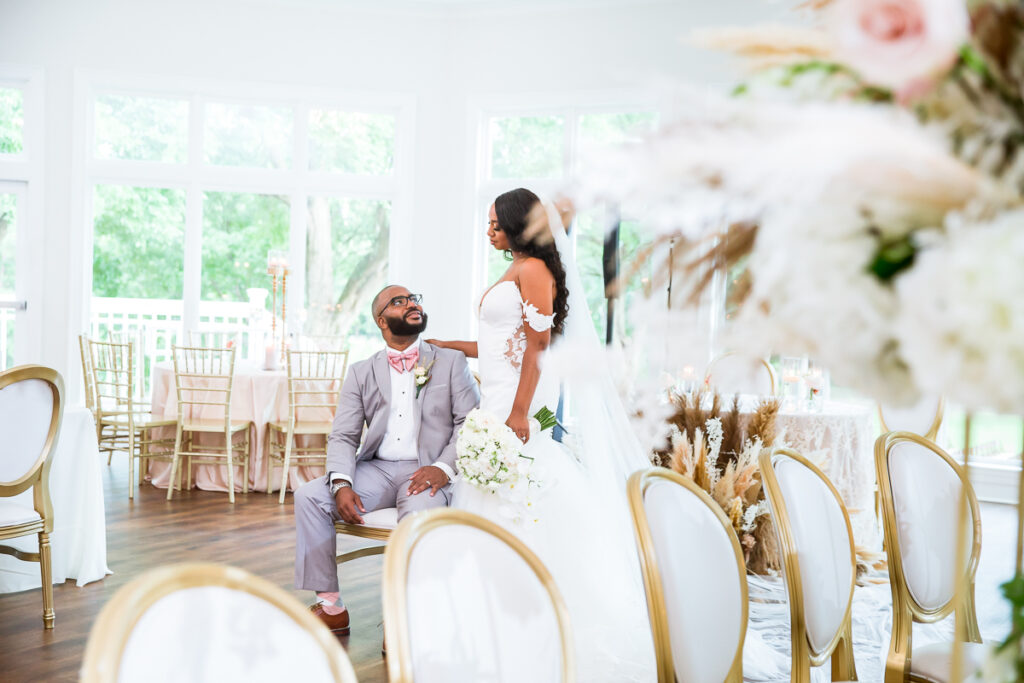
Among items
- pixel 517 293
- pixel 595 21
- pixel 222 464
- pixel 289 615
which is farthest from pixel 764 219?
pixel 595 21

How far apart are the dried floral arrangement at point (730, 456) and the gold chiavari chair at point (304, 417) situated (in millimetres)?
2575

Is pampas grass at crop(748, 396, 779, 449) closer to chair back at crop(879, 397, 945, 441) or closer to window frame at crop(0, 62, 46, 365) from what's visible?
chair back at crop(879, 397, 945, 441)

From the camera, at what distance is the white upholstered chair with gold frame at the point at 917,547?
2.02 meters

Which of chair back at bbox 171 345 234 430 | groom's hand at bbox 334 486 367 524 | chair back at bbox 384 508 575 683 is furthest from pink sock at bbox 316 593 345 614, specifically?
chair back at bbox 171 345 234 430

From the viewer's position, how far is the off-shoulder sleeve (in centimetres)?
291

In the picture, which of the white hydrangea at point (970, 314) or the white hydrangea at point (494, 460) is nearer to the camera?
the white hydrangea at point (970, 314)

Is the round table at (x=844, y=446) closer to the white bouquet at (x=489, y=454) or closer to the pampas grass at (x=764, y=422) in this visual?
the pampas grass at (x=764, y=422)

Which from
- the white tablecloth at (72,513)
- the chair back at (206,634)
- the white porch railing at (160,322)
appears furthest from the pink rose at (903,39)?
the white porch railing at (160,322)

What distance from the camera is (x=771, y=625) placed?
11.7 feet

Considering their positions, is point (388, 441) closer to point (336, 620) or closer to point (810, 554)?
point (336, 620)

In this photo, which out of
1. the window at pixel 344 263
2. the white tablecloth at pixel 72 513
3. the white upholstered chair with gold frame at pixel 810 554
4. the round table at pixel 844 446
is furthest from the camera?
the window at pixel 344 263

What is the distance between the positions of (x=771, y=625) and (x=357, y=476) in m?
1.80

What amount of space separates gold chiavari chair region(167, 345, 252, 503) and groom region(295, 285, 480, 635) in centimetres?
254

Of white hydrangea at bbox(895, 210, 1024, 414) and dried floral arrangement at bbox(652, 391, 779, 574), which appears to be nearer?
white hydrangea at bbox(895, 210, 1024, 414)
